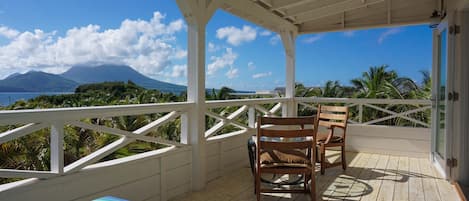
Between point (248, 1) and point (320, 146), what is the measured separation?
84.7 inches

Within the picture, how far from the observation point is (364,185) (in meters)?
3.53

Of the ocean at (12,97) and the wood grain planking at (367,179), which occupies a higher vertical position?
the ocean at (12,97)

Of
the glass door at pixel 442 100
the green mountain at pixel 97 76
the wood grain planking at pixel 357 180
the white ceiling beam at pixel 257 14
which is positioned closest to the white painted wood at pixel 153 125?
the white ceiling beam at pixel 257 14

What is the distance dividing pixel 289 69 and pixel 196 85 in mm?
2909

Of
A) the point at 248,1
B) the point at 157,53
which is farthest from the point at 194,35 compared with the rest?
the point at 157,53

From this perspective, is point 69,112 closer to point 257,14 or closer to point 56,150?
point 56,150

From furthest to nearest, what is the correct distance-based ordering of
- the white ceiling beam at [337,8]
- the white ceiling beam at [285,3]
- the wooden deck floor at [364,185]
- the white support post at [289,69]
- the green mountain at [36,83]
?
the white support post at [289,69] < the green mountain at [36,83] < the white ceiling beam at [337,8] < the white ceiling beam at [285,3] < the wooden deck floor at [364,185]

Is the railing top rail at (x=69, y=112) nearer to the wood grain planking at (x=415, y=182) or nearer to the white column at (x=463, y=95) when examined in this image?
the wood grain planking at (x=415, y=182)

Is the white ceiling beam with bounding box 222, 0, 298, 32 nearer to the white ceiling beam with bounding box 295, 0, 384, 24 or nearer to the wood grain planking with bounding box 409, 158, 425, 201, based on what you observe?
the white ceiling beam with bounding box 295, 0, 384, 24

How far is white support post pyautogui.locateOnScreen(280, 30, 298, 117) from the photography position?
559 cm

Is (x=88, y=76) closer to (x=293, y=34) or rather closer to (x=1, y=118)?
(x=293, y=34)

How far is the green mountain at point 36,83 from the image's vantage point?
494cm

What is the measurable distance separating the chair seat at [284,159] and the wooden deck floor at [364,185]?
0.43 meters

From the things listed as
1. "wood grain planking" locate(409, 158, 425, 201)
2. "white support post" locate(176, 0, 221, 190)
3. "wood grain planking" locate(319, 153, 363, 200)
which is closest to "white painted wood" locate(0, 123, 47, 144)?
"white support post" locate(176, 0, 221, 190)
